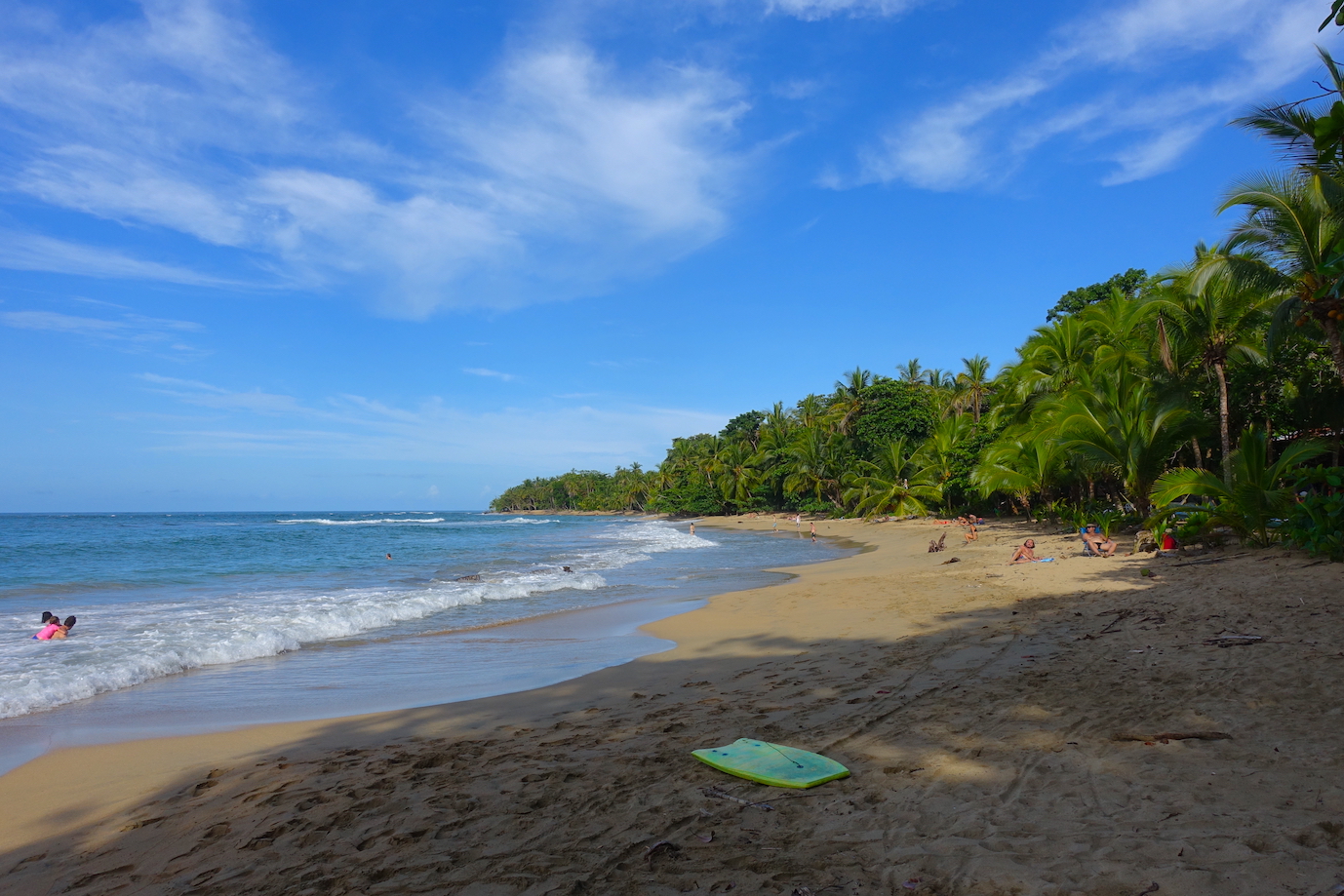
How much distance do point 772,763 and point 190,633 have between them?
982cm

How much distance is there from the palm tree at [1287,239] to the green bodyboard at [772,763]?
35.9 ft

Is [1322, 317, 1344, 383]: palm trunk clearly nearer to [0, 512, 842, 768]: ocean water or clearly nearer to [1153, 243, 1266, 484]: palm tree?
[1153, 243, 1266, 484]: palm tree

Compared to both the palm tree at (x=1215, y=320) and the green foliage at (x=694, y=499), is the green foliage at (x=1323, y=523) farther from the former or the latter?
the green foliage at (x=694, y=499)

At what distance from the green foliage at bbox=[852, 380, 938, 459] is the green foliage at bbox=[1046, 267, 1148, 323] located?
8872mm

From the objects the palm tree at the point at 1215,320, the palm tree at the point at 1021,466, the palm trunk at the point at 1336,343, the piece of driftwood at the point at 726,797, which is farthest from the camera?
the palm tree at the point at 1021,466

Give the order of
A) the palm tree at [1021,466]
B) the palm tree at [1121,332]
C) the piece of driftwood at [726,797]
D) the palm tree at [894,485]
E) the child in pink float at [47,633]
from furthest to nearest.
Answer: the palm tree at [894,485]
the palm tree at [1021,466]
the palm tree at [1121,332]
the child in pink float at [47,633]
the piece of driftwood at [726,797]

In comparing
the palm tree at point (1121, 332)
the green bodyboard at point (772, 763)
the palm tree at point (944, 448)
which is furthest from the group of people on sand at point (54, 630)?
the palm tree at point (944, 448)

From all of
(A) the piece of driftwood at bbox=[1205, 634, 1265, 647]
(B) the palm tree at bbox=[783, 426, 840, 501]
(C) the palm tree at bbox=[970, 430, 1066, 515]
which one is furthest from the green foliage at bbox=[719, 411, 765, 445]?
(A) the piece of driftwood at bbox=[1205, 634, 1265, 647]

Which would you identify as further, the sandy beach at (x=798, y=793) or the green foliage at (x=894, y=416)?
the green foliage at (x=894, y=416)

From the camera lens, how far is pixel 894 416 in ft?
137

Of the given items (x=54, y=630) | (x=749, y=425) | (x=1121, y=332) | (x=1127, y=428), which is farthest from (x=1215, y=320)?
(x=749, y=425)

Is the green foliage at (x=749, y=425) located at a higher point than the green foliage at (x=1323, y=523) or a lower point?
higher

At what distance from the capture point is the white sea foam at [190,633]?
280 inches

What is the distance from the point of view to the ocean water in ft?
21.5
